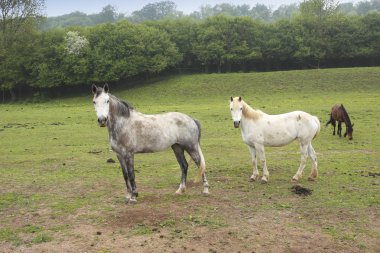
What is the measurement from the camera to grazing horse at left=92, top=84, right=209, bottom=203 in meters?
9.44

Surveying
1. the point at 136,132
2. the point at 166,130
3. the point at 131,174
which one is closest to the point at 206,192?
the point at 166,130

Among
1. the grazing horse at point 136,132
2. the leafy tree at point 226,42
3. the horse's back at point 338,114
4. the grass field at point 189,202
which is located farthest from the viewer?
the leafy tree at point 226,42

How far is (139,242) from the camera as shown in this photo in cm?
734

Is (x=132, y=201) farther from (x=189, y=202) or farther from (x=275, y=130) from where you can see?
(x=275, y=130)

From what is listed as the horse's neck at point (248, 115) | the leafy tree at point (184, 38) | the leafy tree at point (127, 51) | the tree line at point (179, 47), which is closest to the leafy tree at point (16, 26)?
the tree line at point (179, 47)

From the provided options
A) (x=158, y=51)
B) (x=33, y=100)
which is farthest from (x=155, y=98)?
(x=33, y=100)

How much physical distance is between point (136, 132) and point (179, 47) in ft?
197

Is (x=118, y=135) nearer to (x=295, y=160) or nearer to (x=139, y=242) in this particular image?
(x=139, y=242)

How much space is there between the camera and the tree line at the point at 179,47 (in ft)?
183

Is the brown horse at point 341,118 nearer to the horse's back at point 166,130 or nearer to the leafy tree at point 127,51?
the horse's back at point 166,130

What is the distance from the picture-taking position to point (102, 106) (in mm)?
8984

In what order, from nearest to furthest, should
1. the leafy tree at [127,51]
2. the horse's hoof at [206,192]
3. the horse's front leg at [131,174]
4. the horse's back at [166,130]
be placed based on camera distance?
the horse's front leg at [131,174], the horse's back at [166,130], the horse's hoof at [206,192], the leafy tree at [127,51]

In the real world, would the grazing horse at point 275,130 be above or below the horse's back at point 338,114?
above

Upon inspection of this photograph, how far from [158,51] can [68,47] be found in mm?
13137
